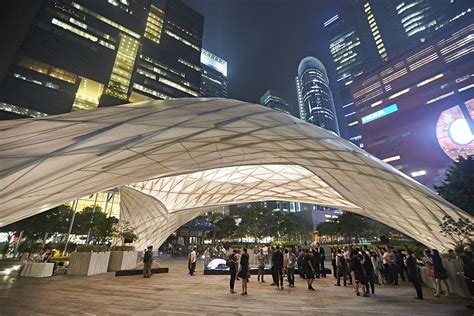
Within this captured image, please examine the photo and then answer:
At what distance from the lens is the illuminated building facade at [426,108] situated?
235 feet

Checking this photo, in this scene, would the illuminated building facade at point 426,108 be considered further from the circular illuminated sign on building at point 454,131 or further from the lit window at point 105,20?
the lit window at point 105,20

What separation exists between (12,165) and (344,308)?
9.97 m

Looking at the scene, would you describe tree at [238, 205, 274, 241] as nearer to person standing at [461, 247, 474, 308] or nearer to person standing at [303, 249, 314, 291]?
person standing at [303, 249, 314, 291]

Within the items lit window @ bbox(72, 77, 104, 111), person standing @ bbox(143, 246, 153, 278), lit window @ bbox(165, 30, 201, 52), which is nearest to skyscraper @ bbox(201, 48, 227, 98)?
lit window @ bbox(165, 30, 201, 52)

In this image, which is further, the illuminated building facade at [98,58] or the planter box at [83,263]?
the illuminated building facade at [98,58]

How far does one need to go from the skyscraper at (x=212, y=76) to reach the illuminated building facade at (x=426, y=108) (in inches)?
4459

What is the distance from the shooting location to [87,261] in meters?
14.7

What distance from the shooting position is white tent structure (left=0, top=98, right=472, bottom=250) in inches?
270

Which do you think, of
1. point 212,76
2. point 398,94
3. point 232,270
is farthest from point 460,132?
point 212,76

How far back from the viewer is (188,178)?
24.5 meters

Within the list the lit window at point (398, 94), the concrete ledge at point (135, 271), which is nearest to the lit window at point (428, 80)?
the lit window at point (398, 94)

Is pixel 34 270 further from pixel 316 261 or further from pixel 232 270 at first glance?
pixel 316 261

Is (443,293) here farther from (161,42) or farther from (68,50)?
(161,42)

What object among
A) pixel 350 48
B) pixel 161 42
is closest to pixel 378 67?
pixel 350 48
